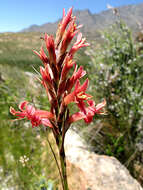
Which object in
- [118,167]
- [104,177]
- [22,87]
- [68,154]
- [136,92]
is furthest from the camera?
[22,87]

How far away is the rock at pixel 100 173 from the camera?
2.20 metres

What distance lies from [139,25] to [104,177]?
4.46m

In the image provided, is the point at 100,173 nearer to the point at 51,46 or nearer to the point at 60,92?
the point at 60,92

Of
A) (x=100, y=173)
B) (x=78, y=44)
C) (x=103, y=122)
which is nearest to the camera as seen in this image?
(x=78, y=44)

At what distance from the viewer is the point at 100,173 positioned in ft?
7.65

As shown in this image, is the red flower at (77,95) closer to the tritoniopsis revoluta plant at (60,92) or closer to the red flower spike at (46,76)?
the tritoniopsis revoluta plant at (60,92)

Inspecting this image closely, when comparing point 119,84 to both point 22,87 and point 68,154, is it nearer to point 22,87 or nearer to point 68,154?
point 68,154

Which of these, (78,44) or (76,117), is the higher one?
(78,44)

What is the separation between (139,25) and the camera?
5102mm

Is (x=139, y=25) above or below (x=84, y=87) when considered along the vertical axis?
above

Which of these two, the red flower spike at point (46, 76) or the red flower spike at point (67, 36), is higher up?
the red flower spike at point (67, 36)

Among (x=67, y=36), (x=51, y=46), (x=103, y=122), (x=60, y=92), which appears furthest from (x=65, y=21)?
(x=103, y=122)

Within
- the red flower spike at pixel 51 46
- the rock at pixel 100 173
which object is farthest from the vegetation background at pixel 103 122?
the red flower spike at pixel 51 46

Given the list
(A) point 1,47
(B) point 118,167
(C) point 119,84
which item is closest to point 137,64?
(C) point 119,84
